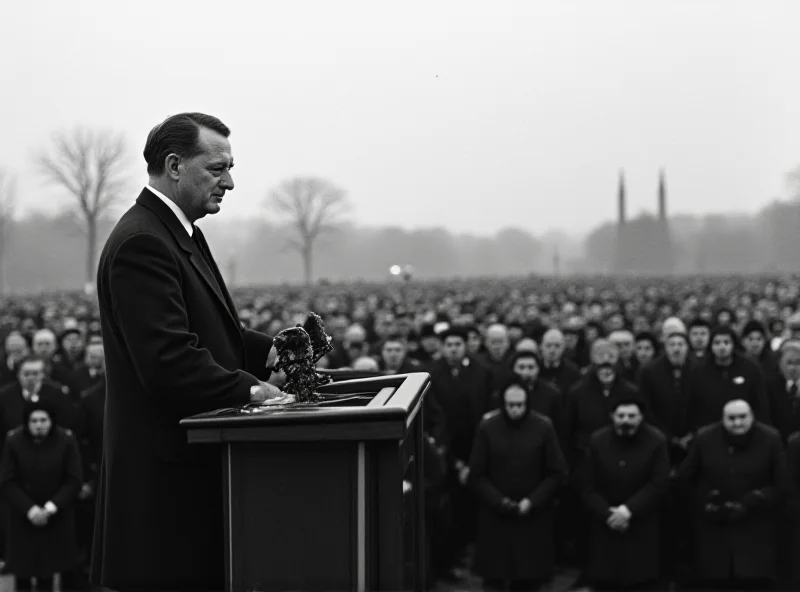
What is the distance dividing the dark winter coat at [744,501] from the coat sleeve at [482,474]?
59.3 inches

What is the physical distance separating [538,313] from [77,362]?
966 cm

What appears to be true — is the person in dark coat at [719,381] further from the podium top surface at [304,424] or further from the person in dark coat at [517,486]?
the podium top surface at [304,424]

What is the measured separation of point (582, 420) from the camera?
8.60m

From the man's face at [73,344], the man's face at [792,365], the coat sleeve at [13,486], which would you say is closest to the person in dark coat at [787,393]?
the man's face at [792,365]

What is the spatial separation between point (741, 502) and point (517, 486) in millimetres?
1600

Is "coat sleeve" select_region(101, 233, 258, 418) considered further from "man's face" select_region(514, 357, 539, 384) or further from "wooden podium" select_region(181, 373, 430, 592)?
"man's face" select_region(514, 357, 539, 384)

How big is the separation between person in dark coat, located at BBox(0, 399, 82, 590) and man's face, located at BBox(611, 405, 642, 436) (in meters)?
4.05

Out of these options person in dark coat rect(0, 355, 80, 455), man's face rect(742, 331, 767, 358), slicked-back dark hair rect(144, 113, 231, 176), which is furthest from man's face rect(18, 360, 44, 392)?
man's face rect(742, 331, 767, 358)

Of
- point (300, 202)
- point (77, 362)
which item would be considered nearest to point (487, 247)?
point (300, 202)

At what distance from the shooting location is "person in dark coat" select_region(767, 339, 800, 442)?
8508 millimetres

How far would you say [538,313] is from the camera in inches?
753

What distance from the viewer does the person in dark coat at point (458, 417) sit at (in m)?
8.72

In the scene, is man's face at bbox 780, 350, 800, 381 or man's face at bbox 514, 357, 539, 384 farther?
man's face at bbox 514, 357, 539, 384

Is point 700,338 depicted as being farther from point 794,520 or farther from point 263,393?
point 263,393
